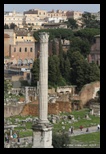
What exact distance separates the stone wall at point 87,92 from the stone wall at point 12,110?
4227 mm

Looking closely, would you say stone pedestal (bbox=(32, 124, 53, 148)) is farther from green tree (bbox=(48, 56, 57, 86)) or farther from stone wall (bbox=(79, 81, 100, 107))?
green tree (bbox=(48, 56, 57, 86))

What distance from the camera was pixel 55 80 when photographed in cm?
3031

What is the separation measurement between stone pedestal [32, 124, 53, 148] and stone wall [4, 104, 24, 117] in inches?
372

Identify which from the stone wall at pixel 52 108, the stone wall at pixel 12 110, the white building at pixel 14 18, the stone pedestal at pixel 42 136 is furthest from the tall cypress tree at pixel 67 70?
the white building at pixel 14 18

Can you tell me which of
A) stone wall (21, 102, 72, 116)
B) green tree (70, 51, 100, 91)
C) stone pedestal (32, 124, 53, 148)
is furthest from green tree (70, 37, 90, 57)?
stone pedestal (32, 124, 53, 148)

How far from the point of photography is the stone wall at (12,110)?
23005 millimetres

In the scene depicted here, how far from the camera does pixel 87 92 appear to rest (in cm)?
2798

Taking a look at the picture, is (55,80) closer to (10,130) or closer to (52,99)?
(52,99)

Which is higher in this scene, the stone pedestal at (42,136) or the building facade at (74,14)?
the building facade at (74,14)

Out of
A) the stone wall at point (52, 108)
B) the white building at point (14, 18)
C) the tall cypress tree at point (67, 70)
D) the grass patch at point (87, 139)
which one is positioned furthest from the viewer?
the white building at point (14, 18)

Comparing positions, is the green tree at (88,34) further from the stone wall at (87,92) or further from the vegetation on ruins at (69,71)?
the stone wall at (87,92)

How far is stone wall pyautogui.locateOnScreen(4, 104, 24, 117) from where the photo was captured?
23005mm
